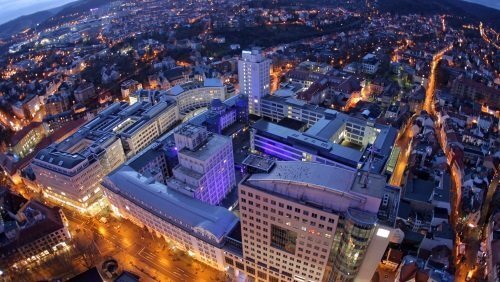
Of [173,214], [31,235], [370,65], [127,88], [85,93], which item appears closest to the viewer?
[173,214]

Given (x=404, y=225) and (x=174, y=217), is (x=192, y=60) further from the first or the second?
(x=404, y=225)

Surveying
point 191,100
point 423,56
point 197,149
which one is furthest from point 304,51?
point 197,149

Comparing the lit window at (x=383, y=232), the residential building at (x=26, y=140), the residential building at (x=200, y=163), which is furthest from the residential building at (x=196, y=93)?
the lit window at (x=383, y=232)

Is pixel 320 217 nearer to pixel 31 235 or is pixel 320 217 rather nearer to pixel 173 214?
pixel 173 214

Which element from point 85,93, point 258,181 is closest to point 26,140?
point 85,93

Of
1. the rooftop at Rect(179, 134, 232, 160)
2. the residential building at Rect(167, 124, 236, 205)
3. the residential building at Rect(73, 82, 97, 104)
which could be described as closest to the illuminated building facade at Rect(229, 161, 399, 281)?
the residential building at Rect(167, 124, 236, 205)

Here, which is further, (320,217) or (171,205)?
(171,205)
